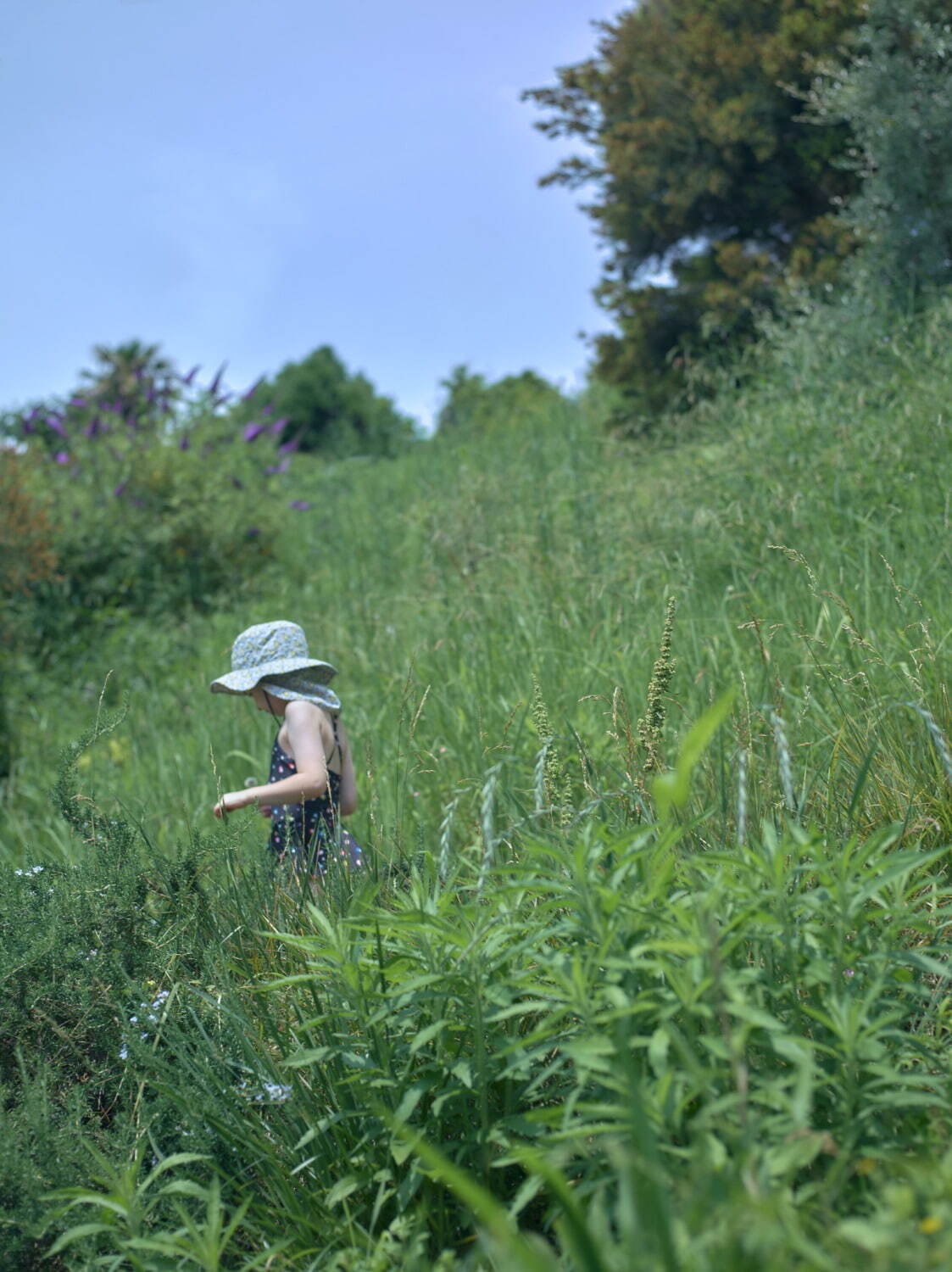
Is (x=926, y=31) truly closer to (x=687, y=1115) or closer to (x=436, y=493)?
(x=436, y=493)

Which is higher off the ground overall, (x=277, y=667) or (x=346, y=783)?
(x=277, y=667)

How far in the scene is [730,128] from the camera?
30.1 feet

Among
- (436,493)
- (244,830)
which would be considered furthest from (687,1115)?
(436,493)

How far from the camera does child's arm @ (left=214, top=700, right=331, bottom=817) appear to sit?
10.9 feet

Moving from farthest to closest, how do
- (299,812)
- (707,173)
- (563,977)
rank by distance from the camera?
(707,173) < (299,812) < (563,977)

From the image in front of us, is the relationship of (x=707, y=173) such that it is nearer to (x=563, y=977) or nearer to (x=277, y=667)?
(x=277, y=667)

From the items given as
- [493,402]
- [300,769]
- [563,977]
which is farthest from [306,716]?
Result: [493,402]

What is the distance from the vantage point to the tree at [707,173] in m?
9.19

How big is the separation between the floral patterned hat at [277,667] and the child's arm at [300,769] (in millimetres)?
115

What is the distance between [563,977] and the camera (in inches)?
61.6

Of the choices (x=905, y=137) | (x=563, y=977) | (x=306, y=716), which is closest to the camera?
(x=563, y=977)

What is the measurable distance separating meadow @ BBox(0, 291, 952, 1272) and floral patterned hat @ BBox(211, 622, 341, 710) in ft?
1.55

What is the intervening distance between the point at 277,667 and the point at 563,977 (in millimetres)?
2301

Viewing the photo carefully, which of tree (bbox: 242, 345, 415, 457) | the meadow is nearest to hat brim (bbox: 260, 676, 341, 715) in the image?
the meadow
